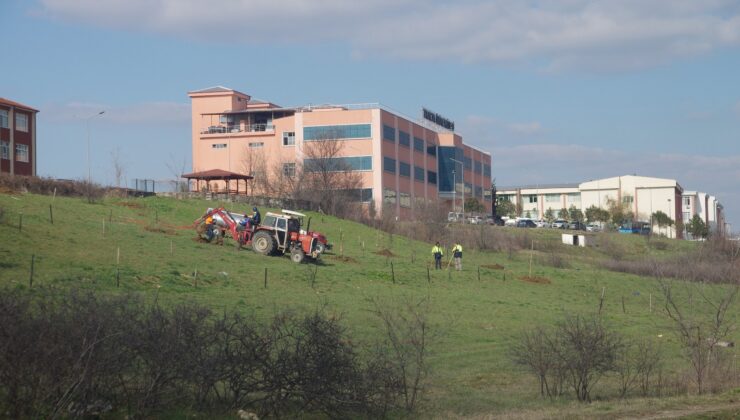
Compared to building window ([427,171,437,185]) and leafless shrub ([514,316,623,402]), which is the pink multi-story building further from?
leafless shrub ([514,316,623,402])

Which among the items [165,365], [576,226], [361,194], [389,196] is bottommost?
[576,226]

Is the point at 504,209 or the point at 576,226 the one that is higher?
the point at 504,209

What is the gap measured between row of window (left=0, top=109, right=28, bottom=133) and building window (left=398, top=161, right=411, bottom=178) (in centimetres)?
3957

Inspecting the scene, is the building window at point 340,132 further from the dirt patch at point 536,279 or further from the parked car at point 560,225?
the dirt patch at point 536,279

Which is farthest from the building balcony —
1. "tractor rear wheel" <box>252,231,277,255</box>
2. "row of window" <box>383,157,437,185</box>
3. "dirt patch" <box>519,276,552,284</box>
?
"tractor rear wheel" <box>252,231,277,255</box>

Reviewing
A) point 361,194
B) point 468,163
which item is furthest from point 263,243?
point 468,163

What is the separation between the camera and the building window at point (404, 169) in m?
103

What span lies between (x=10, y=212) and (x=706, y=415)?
34.6 m

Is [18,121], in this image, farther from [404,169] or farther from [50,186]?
[404,169]

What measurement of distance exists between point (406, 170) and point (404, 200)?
12.6 feet

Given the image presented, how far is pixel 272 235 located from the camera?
4769 cm

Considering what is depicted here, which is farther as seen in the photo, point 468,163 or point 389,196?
point 468,163

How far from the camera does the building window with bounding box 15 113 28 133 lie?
264 ft

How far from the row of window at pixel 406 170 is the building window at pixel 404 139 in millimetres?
2259
